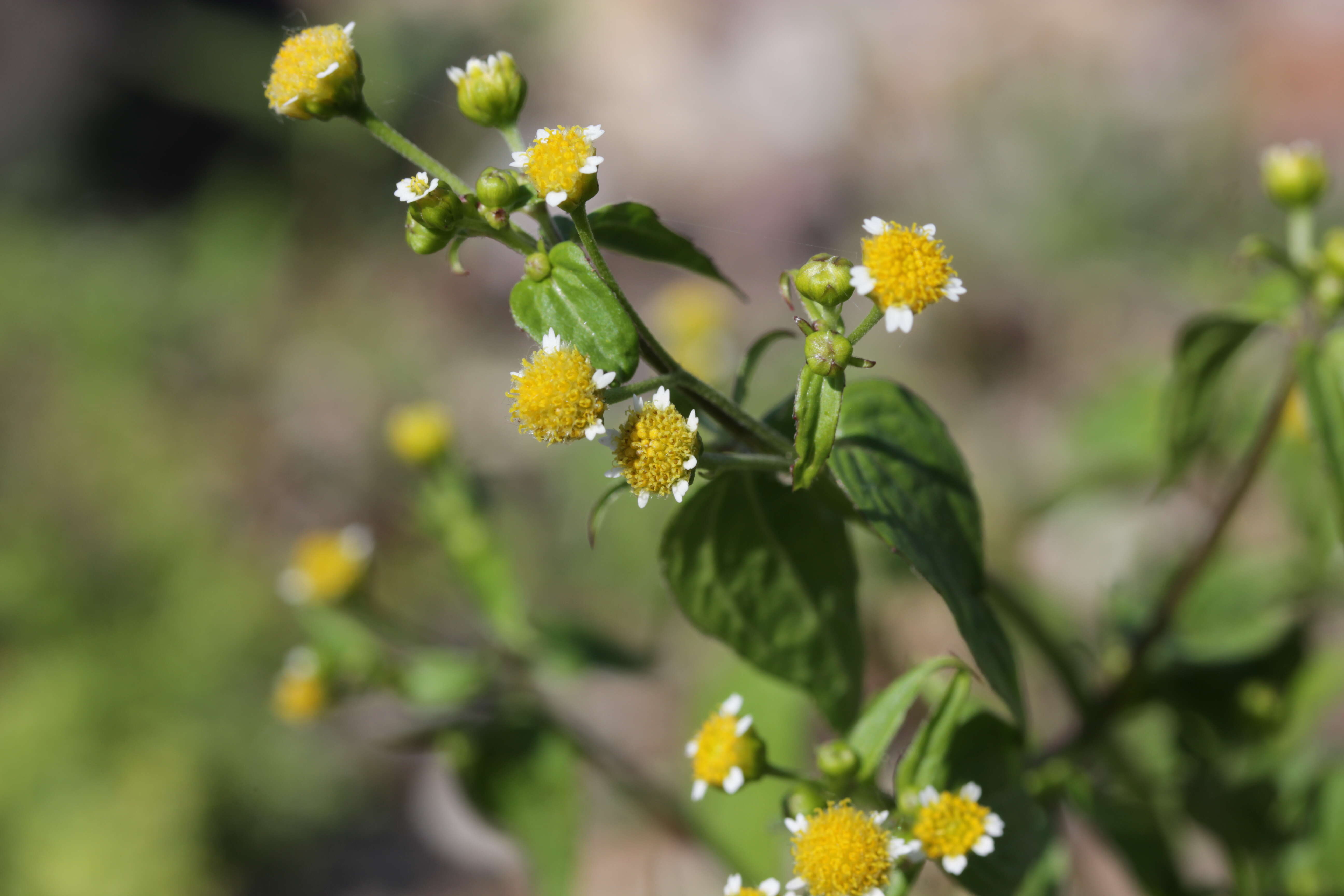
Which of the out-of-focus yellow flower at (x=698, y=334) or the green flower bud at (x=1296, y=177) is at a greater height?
the green flower bud at (x=1296, y=177)

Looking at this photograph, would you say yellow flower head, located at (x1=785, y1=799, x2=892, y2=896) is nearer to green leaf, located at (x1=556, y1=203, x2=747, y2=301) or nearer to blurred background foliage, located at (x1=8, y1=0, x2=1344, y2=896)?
green leaf, located at (x1=556, y1=203, x2=747, y2=301)

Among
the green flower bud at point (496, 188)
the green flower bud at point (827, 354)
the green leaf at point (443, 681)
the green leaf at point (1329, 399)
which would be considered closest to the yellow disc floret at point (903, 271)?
the green flower bud at point (827, 354)

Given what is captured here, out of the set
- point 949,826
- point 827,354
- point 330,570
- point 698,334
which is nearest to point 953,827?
point 949,826

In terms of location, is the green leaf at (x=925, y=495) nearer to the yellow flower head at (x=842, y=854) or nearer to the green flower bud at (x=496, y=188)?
the yellow flower head at (x=842, y=854)

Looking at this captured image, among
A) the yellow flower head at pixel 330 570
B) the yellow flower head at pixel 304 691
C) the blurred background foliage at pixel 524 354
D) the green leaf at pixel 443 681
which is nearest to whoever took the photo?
the green leaf at pixel 443 681

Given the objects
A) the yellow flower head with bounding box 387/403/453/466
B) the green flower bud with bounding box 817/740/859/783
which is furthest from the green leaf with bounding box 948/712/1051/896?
the yellow flower head with bounding box 387/403/453/466

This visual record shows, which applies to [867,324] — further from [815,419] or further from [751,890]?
[751,890]

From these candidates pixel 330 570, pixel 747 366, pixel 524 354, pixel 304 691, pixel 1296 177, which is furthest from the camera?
pixel 524 354
